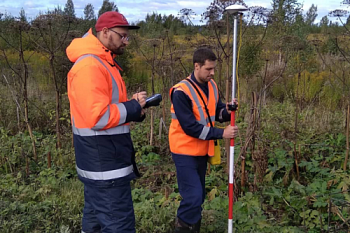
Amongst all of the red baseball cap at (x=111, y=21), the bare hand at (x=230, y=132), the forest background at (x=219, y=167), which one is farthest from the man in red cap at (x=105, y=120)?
the forest background at (x=219, y=167)

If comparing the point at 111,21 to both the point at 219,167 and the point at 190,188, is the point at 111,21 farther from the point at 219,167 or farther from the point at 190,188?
the point at 219,167

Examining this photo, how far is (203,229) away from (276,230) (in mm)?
806

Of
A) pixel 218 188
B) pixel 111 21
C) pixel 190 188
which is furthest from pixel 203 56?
pixel 218 188

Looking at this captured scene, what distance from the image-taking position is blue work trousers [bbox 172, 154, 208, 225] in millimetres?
3365

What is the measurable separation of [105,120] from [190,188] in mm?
1324

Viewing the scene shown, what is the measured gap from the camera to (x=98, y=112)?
2.45m

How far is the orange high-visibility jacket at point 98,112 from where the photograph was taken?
2.49 metres

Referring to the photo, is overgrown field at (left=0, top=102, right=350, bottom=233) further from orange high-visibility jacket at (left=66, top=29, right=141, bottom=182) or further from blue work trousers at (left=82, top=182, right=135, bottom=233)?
orange high-visibility jacket at (left=66, top=29, right=141, bottom=182)

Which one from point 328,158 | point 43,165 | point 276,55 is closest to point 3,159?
point 43,165

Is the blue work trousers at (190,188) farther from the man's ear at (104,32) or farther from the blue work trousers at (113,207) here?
the man's ear at (104,32)

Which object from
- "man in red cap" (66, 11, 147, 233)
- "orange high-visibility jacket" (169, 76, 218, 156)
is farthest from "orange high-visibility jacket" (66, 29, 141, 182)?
"orange high-visibility jacket" (169, 76, 218, 156)

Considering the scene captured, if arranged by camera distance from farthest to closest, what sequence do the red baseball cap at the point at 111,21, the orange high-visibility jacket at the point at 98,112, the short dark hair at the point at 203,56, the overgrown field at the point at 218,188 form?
1. the overgrown field at the point at 218,188
2. the short dark hair at the point at 203,56
3. the red baseball cap at the point at 111,21
4. the orange high-visibility jacket at the point at 98,112

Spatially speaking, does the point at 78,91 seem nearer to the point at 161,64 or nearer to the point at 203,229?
the point at 203,229

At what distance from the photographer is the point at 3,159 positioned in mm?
5914
